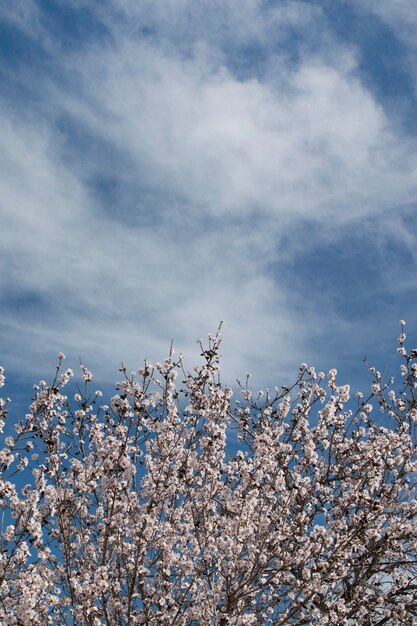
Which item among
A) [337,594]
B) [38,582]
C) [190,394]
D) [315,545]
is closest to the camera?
[38,582]

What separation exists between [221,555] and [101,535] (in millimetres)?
1769

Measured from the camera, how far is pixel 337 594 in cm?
1120

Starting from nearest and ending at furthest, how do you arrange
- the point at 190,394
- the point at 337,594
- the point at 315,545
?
the point at 315,545 → the point at 190,394 → the point at 337,594

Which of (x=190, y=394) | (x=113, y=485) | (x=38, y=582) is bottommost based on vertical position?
(x=38, y=582)

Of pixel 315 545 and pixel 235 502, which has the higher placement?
pixel 235 502

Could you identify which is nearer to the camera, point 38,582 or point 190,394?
point 38,582

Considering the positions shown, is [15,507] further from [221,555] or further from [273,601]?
[273,601]

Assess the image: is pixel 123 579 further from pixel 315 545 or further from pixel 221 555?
pixel 315 545

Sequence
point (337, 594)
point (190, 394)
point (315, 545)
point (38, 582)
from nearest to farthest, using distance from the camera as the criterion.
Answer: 1. point (38, 582)
2. point (315, 545)
3. point (190, 394)
4. point (337, 594)

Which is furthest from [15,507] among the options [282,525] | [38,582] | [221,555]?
[282,525]

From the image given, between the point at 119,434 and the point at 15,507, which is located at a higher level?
the point at 119,434

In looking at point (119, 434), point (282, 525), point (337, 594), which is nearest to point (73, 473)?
point (119, 434)

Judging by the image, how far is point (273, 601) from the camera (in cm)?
916

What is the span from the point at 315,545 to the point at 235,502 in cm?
130
